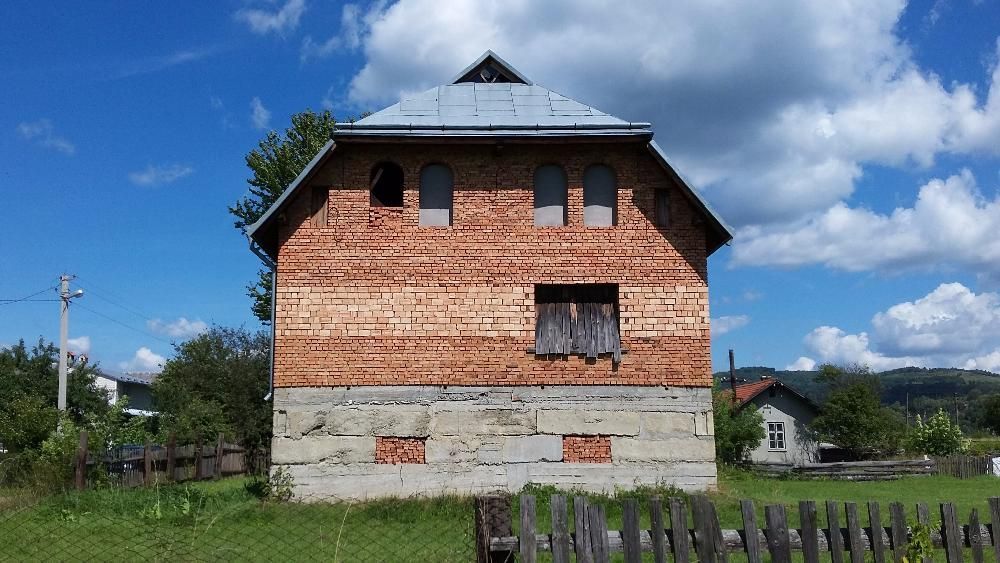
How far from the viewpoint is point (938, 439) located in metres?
37.9

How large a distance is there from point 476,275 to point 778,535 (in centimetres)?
901

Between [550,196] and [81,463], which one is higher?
[550,196]

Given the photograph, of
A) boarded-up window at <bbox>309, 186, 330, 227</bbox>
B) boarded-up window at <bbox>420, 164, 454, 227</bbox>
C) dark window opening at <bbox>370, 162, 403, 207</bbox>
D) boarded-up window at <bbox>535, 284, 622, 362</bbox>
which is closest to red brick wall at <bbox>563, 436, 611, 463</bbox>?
boarded-up window at <bbox>535, 284, 622, 362</bbox>

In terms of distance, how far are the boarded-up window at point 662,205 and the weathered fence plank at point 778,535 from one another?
927cm

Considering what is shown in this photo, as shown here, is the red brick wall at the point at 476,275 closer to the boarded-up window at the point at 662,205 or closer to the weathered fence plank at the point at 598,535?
the boarded-up window at the point at 662,205

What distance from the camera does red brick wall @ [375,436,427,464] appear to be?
13945 mm

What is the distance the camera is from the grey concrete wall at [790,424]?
41188mm

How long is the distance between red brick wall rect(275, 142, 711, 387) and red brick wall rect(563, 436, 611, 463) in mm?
1017

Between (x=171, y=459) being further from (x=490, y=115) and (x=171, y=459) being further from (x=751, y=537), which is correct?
(x=751, y=537)

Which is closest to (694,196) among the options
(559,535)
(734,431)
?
(559,535)

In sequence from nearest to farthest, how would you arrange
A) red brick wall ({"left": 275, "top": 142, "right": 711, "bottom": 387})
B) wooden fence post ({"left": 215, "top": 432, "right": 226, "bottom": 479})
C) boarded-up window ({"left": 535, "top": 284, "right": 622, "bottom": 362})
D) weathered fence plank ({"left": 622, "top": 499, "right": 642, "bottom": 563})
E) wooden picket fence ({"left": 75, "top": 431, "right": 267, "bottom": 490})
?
1. weathered fence plank ({"left": 622, "top": 499, "right": 642, "bottom": 563})
2. red brick wall ({"left": 275, "top": 142, "right": 711, "bottom": 387})
3. boarded-up window ({"left": 535, "top": 284, "right": 622, "bottom": 362})
4. wooden picket fence ({"left": 75, "top": 431, "right": 267, "bottom": 490})
5. wooden fence post ({"left": 215, "top": 432, "right": 226, "bottom": 479})

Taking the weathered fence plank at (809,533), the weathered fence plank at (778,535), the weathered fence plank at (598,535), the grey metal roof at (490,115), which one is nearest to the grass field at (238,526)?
the weathered fence plank at (598,535)

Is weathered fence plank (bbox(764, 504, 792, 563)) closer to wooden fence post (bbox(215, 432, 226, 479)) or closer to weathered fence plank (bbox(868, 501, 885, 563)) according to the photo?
weathered fence plank (bbox(868, 501, 885, 563))

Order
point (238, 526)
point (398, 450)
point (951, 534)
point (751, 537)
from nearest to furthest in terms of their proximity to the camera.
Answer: point (751, 537) → point (951, 534) → point (238, 526) → point (398, 450)
